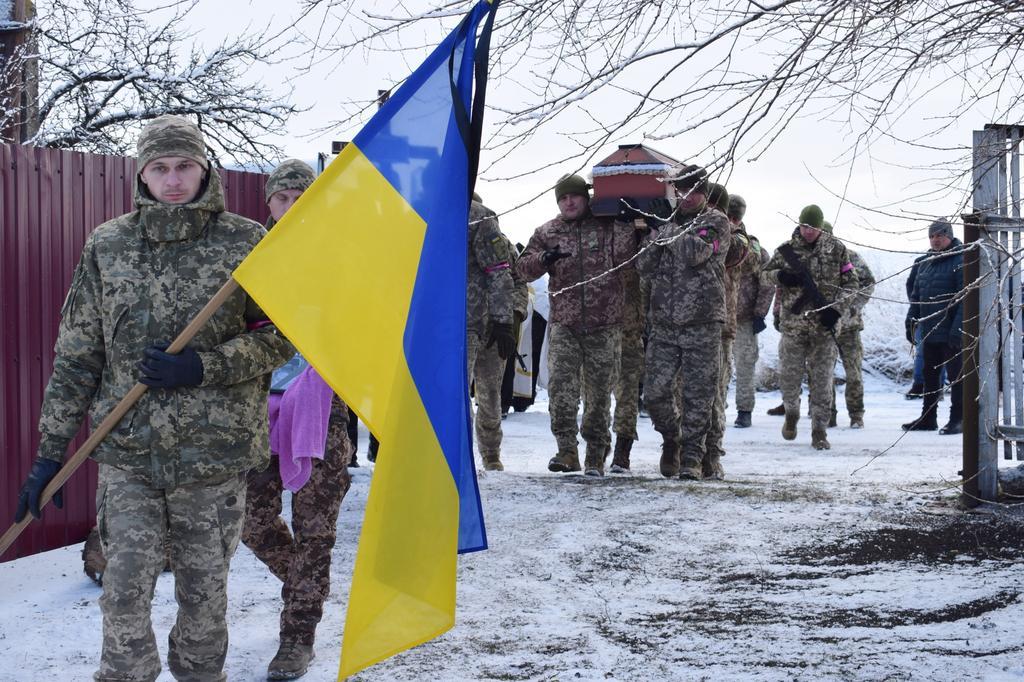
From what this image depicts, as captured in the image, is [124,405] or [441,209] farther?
[124,405]

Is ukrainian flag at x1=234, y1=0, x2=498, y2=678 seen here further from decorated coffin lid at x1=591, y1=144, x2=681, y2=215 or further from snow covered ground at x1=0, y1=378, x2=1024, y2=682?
decorated coffin lid at x1=591, y1=144, x2=681, y2=215

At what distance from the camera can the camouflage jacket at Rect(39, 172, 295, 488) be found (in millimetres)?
3414

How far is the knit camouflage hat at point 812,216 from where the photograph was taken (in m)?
10.5

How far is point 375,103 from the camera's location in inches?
192

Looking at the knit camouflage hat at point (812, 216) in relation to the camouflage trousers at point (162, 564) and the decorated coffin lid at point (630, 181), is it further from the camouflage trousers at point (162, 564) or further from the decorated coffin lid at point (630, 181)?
the camouflage trousers at point (162, 564)

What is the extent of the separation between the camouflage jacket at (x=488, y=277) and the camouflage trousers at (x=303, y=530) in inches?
142

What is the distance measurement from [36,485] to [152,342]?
0.55 m

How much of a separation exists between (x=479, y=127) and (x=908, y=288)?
31.3ft

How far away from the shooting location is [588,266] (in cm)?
823

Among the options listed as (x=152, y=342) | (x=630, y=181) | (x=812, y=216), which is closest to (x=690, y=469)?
(x=630, y=181)

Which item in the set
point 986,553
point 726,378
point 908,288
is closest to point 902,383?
point 908,288

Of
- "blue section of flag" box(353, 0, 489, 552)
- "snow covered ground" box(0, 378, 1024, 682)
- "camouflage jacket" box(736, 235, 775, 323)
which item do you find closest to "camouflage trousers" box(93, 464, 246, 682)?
"snow covered ground" box(0, 378, 1024, 682)

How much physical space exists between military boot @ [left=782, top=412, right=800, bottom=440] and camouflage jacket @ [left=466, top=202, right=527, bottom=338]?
432 cm

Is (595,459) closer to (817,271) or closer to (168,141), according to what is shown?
(817,271)
